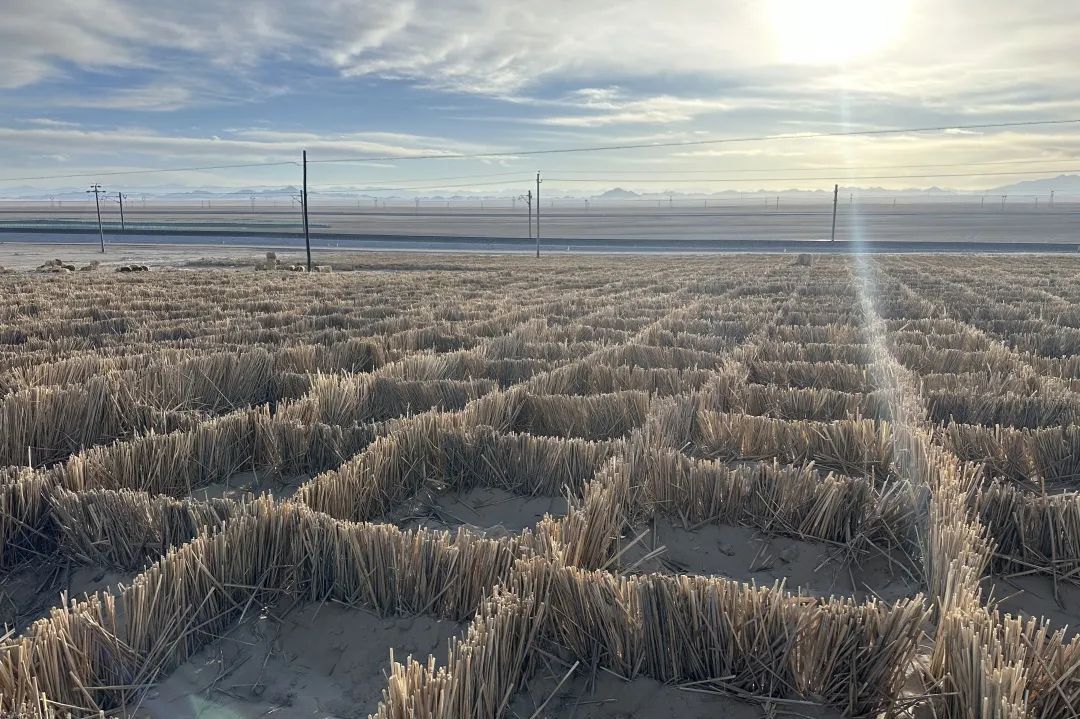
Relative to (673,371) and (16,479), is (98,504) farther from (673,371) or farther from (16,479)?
(673,371)

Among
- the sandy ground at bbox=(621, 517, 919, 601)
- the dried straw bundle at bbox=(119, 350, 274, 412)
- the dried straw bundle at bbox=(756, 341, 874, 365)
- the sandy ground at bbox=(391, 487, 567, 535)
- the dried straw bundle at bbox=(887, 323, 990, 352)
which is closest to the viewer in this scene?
the sandy ground at bbox=(621, 517, 919, 601)

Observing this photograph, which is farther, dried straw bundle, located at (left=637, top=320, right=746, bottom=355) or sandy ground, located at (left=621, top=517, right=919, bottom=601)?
dried straw bundle, located at (left=637, top=320, right=746, bottom=355)

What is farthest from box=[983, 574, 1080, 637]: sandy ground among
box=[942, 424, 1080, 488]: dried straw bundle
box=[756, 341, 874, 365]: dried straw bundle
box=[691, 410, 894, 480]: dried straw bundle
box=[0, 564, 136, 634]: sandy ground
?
box=[756, 341, 874, 365]: dried straw bundle

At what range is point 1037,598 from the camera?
2.81 m

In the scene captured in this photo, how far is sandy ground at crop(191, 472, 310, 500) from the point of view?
389 centimetres

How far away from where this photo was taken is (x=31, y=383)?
18.0ft

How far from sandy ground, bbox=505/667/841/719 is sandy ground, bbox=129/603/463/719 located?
39 cm

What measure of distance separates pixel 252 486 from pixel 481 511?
1344 mm

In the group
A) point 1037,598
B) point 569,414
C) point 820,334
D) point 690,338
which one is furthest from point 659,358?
point 1037,598

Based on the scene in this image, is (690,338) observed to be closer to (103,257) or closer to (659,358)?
(659,358)

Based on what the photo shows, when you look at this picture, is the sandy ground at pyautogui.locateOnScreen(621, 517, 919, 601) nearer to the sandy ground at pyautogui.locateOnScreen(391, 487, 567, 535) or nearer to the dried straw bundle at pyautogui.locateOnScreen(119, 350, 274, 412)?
the sandy ground at pyautogui.locateOnScreen(391, 487, 567, 535)

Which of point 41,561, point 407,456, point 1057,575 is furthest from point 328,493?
point 1057,575

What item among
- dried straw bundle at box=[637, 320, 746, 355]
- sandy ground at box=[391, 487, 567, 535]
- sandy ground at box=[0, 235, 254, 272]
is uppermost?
sandy ground at box=[0, 235, 254, 272]

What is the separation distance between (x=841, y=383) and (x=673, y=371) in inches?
54.0
